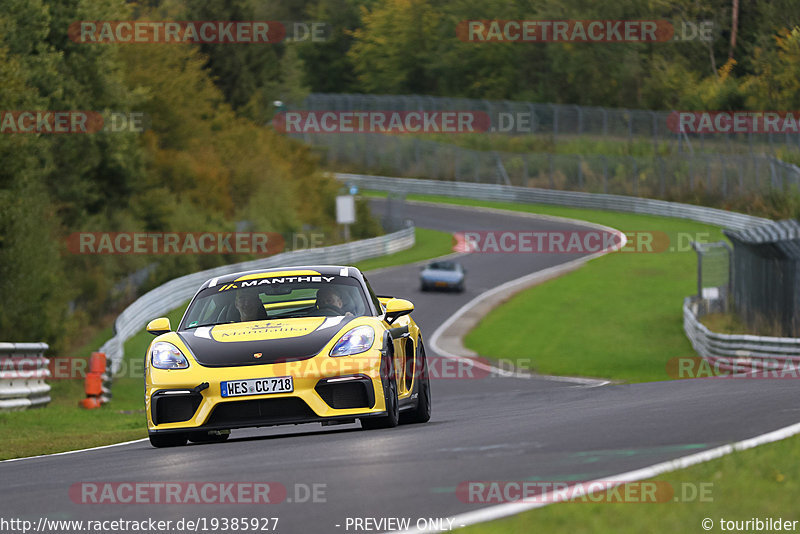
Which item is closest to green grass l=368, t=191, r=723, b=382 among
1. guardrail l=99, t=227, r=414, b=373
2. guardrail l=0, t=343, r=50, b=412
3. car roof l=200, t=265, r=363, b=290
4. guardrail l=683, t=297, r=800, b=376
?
guardrail l=683, t=297, r=800, b=376

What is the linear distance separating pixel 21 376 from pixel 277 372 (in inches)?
381

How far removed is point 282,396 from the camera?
9.74 meters

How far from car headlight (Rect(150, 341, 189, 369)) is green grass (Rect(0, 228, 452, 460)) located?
7.47ft

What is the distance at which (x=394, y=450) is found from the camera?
8203mm

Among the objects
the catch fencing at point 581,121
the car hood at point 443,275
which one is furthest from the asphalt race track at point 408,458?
the catch fencing at point 581,121

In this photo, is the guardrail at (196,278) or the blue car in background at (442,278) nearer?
the guardrail at (196,278)

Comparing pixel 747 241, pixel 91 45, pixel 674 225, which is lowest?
pixel 674 225

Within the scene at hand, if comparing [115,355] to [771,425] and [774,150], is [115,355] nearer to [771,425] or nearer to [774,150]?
[771,425]

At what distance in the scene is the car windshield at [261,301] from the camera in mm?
10953

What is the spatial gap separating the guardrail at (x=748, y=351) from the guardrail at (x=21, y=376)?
38.0ft

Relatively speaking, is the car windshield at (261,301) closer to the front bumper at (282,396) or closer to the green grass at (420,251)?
the front bumper at (282,396)

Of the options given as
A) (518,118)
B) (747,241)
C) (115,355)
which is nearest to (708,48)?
(518,118)

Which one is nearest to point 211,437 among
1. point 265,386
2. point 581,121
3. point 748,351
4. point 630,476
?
point 265,386

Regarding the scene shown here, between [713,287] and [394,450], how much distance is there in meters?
26.5
